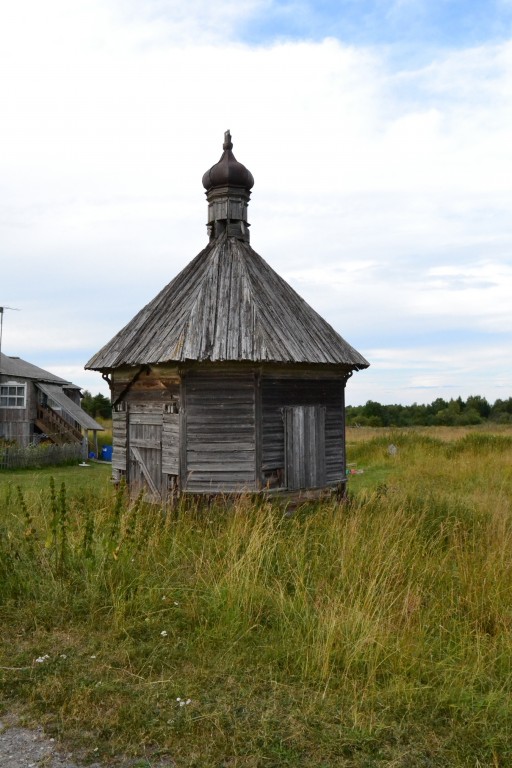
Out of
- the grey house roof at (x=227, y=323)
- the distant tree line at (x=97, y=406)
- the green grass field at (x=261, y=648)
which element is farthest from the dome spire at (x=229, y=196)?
the distant tree line at (x=97, y=406)

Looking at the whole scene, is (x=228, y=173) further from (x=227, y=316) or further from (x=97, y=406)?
(x=97, y=406)

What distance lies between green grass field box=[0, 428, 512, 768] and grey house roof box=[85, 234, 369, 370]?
3.55 meters

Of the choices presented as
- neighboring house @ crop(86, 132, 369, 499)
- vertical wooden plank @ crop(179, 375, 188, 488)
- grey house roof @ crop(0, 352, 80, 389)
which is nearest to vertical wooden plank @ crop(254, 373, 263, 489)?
neighboring house @ crop(86, 132, 369, 499)

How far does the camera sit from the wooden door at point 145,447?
10.6 meters

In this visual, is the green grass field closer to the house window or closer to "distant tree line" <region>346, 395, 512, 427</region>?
the house window

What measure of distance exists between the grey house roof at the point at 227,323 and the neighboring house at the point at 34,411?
19625mm

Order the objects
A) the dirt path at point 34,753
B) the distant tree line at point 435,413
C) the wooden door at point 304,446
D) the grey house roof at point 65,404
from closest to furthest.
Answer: the dirt path at point 34,753, the wooden door at point 304,446, the grey house roof at point 65,404, the distant tree line at point 435,413

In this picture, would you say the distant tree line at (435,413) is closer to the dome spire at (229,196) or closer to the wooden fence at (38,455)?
the wooden fence at (38,455)

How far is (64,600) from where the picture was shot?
5336 millimetres

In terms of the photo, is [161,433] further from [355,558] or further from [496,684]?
[496,684]

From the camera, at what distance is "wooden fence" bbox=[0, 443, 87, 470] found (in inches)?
951

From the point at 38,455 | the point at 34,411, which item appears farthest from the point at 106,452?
the point at 38,455

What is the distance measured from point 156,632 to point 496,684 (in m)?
2.74

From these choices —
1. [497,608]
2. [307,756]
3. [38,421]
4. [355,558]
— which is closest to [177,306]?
[355,558]
